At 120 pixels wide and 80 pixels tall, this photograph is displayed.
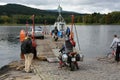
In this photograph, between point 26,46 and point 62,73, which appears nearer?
point 62,73

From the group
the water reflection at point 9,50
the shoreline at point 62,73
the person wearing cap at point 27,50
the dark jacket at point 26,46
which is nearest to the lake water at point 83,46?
the water reflection at point 9,50

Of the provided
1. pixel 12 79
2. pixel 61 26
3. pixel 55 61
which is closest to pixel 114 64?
pixel 55 61

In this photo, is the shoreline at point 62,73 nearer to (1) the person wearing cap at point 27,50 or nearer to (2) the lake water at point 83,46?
(1) the person wearing cap at point 27,50

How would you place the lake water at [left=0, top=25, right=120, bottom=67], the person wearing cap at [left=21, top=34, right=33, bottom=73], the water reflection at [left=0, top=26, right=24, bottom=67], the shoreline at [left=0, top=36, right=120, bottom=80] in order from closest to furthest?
the shoreline at [left=0, top=36, right=120, bottom=80] < the person wearing cap at [left=21, top=34, right=33, bottom=73] < the water reflection at [left=0, top=26, right=24, bottom=67] < the lake water at [left=0, top=25, right=120, bottom=67]

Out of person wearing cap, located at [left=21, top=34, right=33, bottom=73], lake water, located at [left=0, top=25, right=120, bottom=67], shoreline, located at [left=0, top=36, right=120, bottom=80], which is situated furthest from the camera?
lake water, located at [left=0, top=25, right=120, bottom=67]

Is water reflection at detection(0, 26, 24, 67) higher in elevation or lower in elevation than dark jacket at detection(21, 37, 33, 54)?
lower

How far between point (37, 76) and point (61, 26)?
3421cm

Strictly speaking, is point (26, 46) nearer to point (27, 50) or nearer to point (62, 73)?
point (27, 50)

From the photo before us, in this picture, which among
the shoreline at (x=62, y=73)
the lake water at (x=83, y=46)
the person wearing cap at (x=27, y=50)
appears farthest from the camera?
the lake water at (x=83, y=46)

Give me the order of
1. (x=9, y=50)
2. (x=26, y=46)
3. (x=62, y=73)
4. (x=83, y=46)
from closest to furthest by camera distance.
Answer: (x=62, y=73)
(x=26, y=46)
(x=9, y=50)
(x=83, y=46)

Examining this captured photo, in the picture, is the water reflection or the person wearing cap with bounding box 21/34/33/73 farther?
the water reflection

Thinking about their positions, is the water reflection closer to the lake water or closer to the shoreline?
the lake water

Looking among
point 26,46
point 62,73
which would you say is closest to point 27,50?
point 26,46

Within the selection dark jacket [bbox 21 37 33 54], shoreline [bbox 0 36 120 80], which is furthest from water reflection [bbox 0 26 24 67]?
dark jacket [bbox 21 37 33 54]
